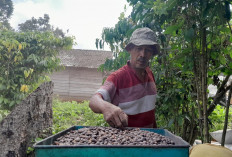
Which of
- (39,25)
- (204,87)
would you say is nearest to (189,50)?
(204,87)

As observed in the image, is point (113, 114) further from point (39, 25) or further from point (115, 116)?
point (39, 25)

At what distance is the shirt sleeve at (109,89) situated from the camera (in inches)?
73.2

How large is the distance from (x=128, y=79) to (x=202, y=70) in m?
0.67

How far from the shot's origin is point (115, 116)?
1.47 metres

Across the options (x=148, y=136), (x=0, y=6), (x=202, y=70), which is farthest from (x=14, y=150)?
(x=0, y=6)

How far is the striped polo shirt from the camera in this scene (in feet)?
7.07

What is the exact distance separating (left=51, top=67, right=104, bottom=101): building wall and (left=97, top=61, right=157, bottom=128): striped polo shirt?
12.5m

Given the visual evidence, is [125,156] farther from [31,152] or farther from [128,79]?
[31,152]

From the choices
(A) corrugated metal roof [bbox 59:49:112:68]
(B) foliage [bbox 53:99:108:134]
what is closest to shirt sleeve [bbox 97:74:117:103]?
(B) foliage [bbox 53:99:108:134]

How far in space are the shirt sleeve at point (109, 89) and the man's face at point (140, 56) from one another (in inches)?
11.2

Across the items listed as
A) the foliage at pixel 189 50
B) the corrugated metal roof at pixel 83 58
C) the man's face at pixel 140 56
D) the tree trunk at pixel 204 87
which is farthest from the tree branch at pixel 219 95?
the corrugated metal roof at pixel 83 58

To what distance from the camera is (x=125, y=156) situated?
3.31 ft

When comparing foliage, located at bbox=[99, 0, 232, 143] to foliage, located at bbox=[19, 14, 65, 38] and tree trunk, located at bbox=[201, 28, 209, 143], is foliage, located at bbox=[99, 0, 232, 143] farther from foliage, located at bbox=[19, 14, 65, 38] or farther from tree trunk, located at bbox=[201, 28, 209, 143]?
foliage, located at bbox=[19, 14, 65, 38]

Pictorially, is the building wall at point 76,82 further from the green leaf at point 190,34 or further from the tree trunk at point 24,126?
the green leaf at point 190,34
